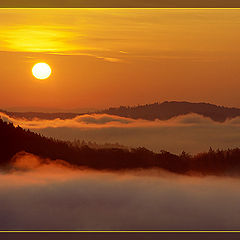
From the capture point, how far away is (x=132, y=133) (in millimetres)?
3602

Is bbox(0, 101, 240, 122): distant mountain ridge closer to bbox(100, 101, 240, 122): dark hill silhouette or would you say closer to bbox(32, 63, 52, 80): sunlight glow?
bbox(100, 101, 240, 122): dark hill silhouette

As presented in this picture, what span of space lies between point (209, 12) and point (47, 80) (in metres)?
1.20

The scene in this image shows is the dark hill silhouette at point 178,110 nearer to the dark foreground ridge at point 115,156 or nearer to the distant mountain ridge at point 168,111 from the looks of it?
the distant mountain ridge at point 168,111

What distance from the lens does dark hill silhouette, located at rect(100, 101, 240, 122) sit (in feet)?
11.8

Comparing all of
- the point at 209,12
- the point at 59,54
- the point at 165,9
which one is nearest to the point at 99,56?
the point at 59,54

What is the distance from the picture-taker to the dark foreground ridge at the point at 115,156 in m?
3.59

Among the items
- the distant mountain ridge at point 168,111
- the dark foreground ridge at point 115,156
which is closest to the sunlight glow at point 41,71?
the distant mountain ridge at point 168,111

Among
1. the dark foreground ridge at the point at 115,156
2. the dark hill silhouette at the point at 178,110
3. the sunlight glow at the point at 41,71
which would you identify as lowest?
the dark foreground ridge at the point at 115,156

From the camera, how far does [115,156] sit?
141 inches

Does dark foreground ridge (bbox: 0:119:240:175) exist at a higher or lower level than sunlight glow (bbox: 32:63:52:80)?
lower

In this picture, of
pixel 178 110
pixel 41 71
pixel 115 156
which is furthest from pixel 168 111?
pixel 41 71

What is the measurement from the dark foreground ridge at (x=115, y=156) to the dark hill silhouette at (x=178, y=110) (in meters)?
0.24

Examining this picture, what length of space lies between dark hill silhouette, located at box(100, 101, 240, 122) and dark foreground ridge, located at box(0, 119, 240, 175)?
0.80ft

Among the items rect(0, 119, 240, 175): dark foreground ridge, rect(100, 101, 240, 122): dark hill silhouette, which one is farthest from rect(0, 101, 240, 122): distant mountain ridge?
rect(0, 119, 240, 175): dark foreground ridge
